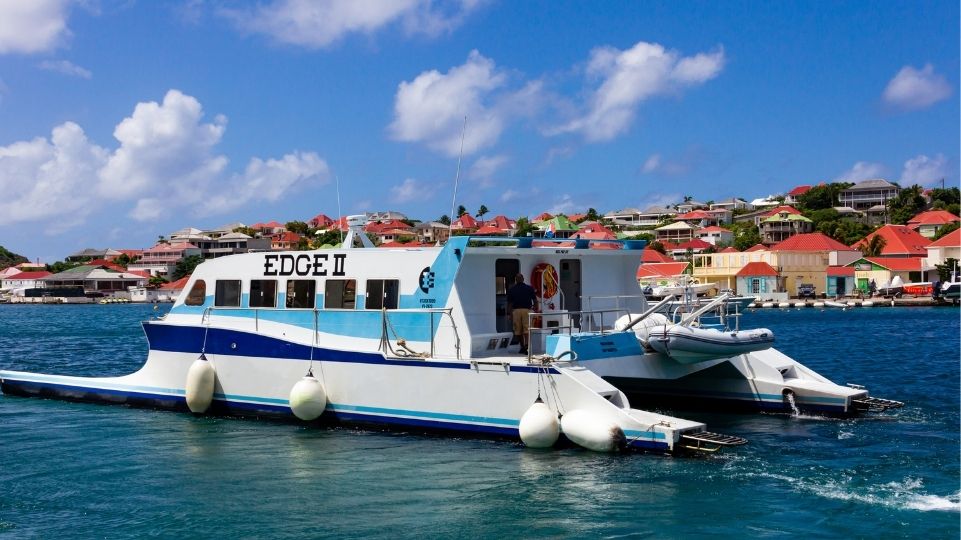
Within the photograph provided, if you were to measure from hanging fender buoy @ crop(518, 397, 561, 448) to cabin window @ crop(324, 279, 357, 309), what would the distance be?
4.45 metres

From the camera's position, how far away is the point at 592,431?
41.5 feet

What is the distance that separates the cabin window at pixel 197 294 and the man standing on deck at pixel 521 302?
6368mm

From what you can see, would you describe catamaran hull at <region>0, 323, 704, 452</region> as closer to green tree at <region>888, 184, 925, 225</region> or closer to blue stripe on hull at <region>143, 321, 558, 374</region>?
blue stripe on hull at <region>143, 321, 558, 374</region>

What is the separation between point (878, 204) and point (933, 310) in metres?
90.7

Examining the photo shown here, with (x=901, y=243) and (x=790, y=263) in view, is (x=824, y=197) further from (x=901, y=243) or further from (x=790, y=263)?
(x=790, y=263)

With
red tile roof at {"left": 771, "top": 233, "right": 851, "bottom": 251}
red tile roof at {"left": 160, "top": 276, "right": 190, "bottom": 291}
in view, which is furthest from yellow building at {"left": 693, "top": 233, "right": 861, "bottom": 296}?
red tile roof at {"left": 160, "top": 276, "right": 190, "bottom": 291}

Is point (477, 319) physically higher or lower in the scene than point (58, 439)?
higher

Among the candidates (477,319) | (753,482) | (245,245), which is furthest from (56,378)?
(245,245)

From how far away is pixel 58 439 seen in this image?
1500cm

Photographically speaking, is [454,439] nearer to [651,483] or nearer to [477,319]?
[477,319]

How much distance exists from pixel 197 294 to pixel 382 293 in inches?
171


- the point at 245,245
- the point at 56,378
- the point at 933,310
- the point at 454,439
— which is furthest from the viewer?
the point at 245,245

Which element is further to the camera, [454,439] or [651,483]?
[454,439]

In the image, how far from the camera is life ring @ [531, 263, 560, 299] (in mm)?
16172
